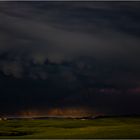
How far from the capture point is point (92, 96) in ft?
26.5

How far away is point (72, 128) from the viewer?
802 centimetres

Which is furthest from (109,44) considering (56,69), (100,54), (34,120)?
(34,120)

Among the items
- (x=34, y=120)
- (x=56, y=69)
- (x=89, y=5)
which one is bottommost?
(x=34, y=120)

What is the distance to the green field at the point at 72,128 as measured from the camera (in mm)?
7977

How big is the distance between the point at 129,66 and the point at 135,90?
28 cm

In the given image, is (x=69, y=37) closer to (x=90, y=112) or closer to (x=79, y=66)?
(x=79, y=66)

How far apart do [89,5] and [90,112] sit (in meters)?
1.21

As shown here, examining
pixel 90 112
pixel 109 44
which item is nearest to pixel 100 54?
pixel 109 44

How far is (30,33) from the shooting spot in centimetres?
806

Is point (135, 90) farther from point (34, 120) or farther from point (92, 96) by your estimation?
point (34, 120)

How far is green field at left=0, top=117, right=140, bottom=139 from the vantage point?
798cm

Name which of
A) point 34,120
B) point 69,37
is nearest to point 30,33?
point 69,37

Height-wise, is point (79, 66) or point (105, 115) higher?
point (79, 66)

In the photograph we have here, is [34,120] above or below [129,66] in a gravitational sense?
below
